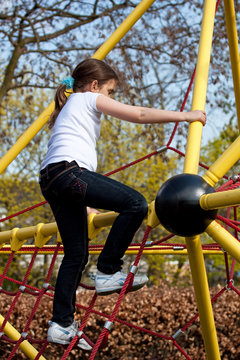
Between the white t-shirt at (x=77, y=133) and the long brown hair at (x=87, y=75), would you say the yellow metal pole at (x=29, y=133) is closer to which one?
the long brown hair at (x=87, y=75)

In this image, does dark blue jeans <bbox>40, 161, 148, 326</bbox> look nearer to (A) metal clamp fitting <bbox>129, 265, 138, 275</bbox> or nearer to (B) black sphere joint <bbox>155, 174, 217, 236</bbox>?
(A) metal clamp fitting <bbox>129, 265, 138, 275</bbox>

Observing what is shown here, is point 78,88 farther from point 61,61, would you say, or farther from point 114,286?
point 61,61

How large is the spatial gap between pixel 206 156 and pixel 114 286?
9984mm

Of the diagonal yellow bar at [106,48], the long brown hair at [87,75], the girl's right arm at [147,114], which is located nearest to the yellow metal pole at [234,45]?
the diagonal yellow bar at [106,48]

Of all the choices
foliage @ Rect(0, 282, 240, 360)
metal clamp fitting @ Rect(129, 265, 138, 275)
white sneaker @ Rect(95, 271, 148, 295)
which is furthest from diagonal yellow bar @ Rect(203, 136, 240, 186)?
foliage @ Rect(0, 282, 240, 360)

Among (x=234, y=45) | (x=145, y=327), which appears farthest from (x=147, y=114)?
(x=145, y=327)

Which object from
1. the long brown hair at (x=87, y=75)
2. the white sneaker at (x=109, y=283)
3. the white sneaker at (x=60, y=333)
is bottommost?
the white sneaker at (x=60, y=333)

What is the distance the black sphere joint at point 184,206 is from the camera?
1.70 meters

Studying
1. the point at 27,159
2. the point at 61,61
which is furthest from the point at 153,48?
the point at 27,159

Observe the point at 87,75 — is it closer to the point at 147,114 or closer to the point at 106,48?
the point at 147,114

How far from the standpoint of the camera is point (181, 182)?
174 cm

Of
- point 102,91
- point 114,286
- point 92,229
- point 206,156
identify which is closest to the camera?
point 114,286

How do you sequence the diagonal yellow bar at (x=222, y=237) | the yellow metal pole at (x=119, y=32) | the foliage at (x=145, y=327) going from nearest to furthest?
the diagonal yellow bar at (x=222, y=237), the yellow metal pole at (x=119, y=32), the foliage at (x=145, y=327)

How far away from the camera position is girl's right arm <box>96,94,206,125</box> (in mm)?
1906
